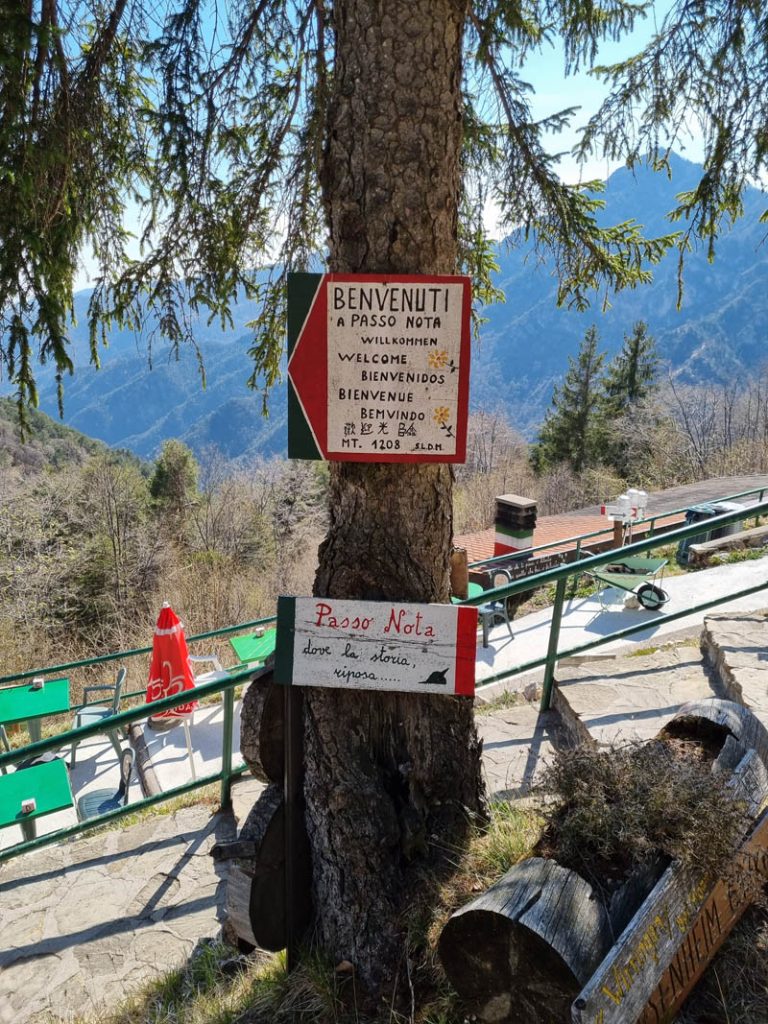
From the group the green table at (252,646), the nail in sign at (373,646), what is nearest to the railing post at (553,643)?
the nail in sign at (373,646)

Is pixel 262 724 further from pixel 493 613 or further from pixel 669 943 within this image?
pixel 493 613

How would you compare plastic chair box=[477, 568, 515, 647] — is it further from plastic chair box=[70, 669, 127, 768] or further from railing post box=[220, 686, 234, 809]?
plastic chair box=[70, 669, 127, 768]

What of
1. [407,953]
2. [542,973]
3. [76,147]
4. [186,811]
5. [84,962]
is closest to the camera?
[542,973]

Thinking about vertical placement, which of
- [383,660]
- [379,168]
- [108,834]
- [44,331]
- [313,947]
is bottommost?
[108,834]

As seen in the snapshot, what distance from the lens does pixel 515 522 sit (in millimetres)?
12250

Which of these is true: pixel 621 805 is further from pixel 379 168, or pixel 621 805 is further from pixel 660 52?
pixel 660 52

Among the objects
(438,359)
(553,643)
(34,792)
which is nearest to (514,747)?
(553,643)

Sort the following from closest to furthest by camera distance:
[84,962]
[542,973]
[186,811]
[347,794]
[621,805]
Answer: [542,973]
[621,805]
[347,794]
[84,962]
[186,811]

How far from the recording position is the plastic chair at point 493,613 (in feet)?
27.7

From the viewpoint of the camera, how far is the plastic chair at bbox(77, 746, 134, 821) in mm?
6301

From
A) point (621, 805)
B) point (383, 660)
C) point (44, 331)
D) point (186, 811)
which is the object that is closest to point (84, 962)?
point (186, 811)

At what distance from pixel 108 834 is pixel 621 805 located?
135 inches

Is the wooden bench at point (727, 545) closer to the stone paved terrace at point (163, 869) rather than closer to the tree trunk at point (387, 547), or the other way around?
the stone paved terrace at point (163, 869)

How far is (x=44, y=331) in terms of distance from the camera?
3549mm
